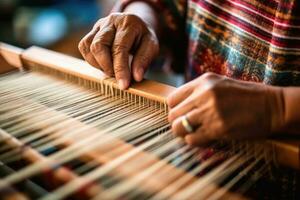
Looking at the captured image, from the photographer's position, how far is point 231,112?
81 cm

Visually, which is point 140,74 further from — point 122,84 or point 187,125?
point 187,125

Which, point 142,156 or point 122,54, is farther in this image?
point 122,54

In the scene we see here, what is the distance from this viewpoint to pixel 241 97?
81 centimetres

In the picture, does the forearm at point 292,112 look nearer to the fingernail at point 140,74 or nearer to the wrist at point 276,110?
the wrist at point 276,110

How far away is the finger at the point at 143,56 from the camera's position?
113cm

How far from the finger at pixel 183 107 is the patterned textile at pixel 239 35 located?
416 mm

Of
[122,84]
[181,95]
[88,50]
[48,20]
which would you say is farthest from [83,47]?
[48,20]

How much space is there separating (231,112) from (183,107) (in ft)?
0.37

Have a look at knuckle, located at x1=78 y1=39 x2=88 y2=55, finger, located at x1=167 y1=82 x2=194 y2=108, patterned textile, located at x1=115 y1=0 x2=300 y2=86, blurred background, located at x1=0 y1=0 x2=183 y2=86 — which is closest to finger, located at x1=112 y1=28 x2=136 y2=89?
knuckle, located at x1=78 y1=39 x2=88 y2=55

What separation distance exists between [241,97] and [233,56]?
566 mm

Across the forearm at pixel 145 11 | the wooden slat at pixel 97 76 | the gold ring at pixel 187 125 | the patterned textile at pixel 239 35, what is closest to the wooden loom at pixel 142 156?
the wooden slat at pixel 97 76

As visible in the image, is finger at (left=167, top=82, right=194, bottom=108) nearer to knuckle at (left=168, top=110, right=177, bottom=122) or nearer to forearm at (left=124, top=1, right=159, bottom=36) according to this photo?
knuckle at (left=168, top=110, right=177, bottom=122)

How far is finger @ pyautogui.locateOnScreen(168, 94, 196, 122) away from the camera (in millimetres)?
857

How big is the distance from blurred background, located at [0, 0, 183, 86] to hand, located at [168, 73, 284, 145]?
269 cm
